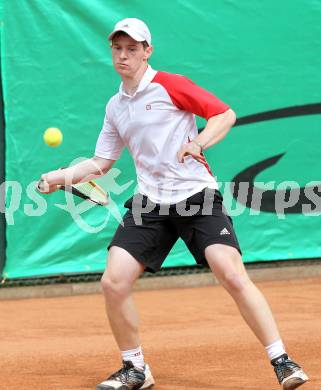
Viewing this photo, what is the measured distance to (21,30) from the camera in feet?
27.9

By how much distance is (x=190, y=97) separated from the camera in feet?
15.3

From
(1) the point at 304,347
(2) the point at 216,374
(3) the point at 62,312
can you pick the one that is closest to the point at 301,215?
(3) the point at 62,312

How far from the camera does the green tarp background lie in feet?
28.0

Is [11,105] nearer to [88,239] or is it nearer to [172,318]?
[88,239]

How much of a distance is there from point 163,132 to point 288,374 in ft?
3.99

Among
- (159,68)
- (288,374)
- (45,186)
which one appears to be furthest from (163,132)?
(159,68)

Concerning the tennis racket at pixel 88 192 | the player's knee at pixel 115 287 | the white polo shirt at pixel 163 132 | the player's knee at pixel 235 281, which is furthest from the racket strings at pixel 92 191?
the player's knee at pixel 235 281

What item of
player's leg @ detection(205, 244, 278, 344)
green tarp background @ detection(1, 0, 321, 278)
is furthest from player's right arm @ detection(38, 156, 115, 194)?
green tarp background @ detection(1, 0, 321, 278)

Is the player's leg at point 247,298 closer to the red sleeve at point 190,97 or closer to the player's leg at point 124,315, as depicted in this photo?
the player's leg at point 124,315

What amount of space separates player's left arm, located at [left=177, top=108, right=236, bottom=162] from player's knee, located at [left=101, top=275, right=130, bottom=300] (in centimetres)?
66

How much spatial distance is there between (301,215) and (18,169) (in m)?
2.56

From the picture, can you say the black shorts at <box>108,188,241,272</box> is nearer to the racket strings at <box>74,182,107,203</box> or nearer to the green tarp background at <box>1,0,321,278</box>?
the racket strings at <box>74,182,107,203</box>

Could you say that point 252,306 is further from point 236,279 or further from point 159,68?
point 159,68

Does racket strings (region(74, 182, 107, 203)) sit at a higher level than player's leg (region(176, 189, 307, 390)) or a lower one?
higher
